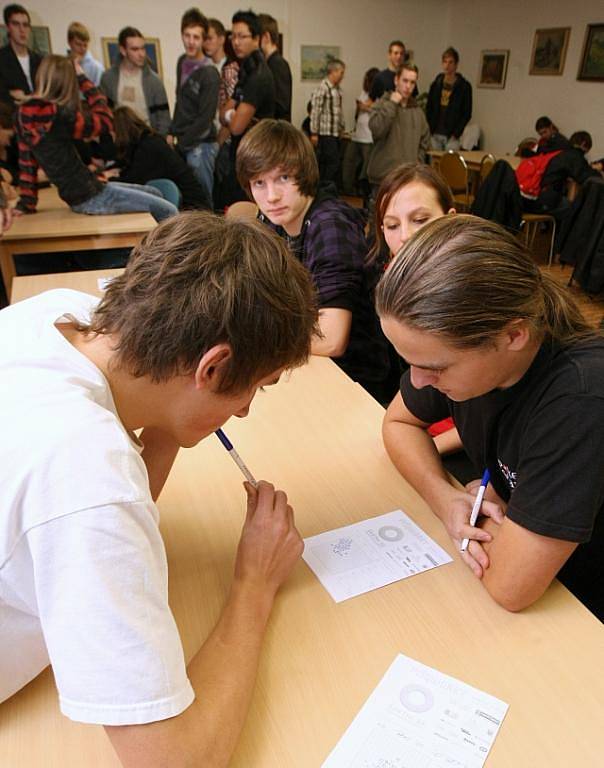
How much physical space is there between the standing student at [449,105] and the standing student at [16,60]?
171 inches

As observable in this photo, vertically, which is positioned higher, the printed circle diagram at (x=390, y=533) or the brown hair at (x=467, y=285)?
the brown hair at (x=467, y=285)

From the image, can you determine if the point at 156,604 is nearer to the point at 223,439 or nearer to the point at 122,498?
the point at 122,498

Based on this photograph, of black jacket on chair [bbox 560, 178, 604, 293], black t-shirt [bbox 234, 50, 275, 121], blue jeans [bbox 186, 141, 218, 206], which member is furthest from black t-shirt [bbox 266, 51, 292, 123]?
black jacket on chair [bbox 560, 178, 604, 293]

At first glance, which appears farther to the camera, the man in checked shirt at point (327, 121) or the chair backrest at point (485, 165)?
the man in checked shirt at point (327, 121)

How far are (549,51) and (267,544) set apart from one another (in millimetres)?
7378

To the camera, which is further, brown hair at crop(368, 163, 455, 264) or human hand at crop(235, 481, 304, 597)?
brown hair at crop(368, 163, 455, 264)

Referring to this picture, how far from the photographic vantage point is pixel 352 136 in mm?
6871

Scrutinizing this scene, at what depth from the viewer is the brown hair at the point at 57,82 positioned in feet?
9.63

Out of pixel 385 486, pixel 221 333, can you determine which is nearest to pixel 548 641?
pixel 385 486

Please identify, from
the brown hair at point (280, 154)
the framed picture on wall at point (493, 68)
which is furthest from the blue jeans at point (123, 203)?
the framed picture on wall at point (493, 68)

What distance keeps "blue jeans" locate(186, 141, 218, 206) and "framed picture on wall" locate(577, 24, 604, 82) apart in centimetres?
405

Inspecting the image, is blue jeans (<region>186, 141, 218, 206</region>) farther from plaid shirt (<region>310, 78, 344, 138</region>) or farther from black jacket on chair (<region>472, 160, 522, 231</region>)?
black jacket on chair (<region>472, 160, 522, 231</region>)

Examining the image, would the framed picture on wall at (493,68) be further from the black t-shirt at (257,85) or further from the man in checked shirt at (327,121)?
the black t-shirt at (257,85)

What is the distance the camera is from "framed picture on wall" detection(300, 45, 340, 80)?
670 cm
